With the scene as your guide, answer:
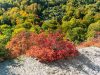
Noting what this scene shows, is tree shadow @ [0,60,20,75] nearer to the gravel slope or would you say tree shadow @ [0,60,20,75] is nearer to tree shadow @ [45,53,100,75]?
the gravel slope

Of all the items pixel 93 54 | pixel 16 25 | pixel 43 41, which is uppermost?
pixel 43 41

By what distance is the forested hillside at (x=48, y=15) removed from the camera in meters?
60.3

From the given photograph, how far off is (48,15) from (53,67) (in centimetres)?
5575

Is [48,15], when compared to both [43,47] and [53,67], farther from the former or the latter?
[53,67]

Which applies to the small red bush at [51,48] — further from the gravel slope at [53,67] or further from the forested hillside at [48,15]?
the forested hillside at [48,15]

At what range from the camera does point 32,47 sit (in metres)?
14.6

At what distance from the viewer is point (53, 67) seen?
1366cm

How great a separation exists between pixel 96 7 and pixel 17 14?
1761cm

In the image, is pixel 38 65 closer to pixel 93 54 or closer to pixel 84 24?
pixel 93 54

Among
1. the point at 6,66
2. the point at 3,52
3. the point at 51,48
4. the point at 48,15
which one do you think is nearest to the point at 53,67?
the point at 51,48

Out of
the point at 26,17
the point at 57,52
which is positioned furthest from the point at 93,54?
the point at 26,17

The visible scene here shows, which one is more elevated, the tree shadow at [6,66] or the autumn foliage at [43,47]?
the autumn foliage at [43,47]

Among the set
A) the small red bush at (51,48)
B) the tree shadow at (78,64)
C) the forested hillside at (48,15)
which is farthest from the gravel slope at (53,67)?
the forested hillside at (48,15)

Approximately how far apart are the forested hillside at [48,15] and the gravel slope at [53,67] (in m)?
39.1
